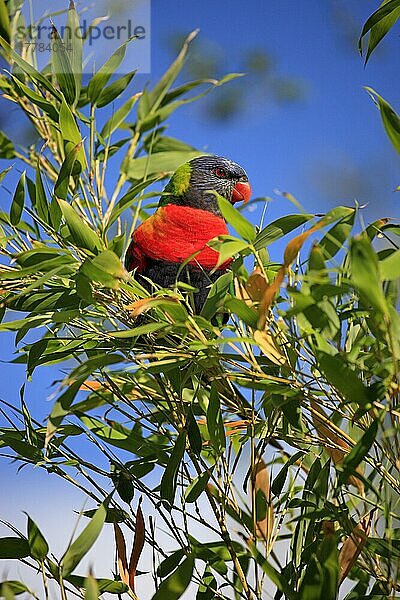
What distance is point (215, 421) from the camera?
0.53m

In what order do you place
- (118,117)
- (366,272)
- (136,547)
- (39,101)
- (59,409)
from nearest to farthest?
(366,272)
(59,409)
(136,547)
(39,101)
(118,117)

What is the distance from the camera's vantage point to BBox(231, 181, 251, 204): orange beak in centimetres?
89

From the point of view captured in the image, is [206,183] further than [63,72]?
Yes

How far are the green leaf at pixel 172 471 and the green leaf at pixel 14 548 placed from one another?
13 cm

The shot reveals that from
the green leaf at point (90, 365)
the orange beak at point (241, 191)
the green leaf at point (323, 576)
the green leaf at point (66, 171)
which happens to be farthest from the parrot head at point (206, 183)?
the green leaf at point (323, 576)

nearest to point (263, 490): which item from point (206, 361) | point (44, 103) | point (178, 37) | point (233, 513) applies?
point (233, 513)

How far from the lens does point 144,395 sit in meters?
0.63

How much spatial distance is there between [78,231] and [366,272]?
25cm

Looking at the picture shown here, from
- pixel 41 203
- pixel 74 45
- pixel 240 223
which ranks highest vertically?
pixel 74 45

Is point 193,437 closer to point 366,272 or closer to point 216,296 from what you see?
point 216,296

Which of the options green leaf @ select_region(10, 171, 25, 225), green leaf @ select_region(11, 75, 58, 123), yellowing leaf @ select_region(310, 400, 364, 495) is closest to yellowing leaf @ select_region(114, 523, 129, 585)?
yellowing leaf @ select_region(310, 400, 364, 495)

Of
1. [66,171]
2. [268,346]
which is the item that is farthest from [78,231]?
[268,346]

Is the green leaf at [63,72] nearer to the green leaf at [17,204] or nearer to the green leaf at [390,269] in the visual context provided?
the green leaf at [17,204]

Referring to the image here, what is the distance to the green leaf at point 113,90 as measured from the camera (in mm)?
756
